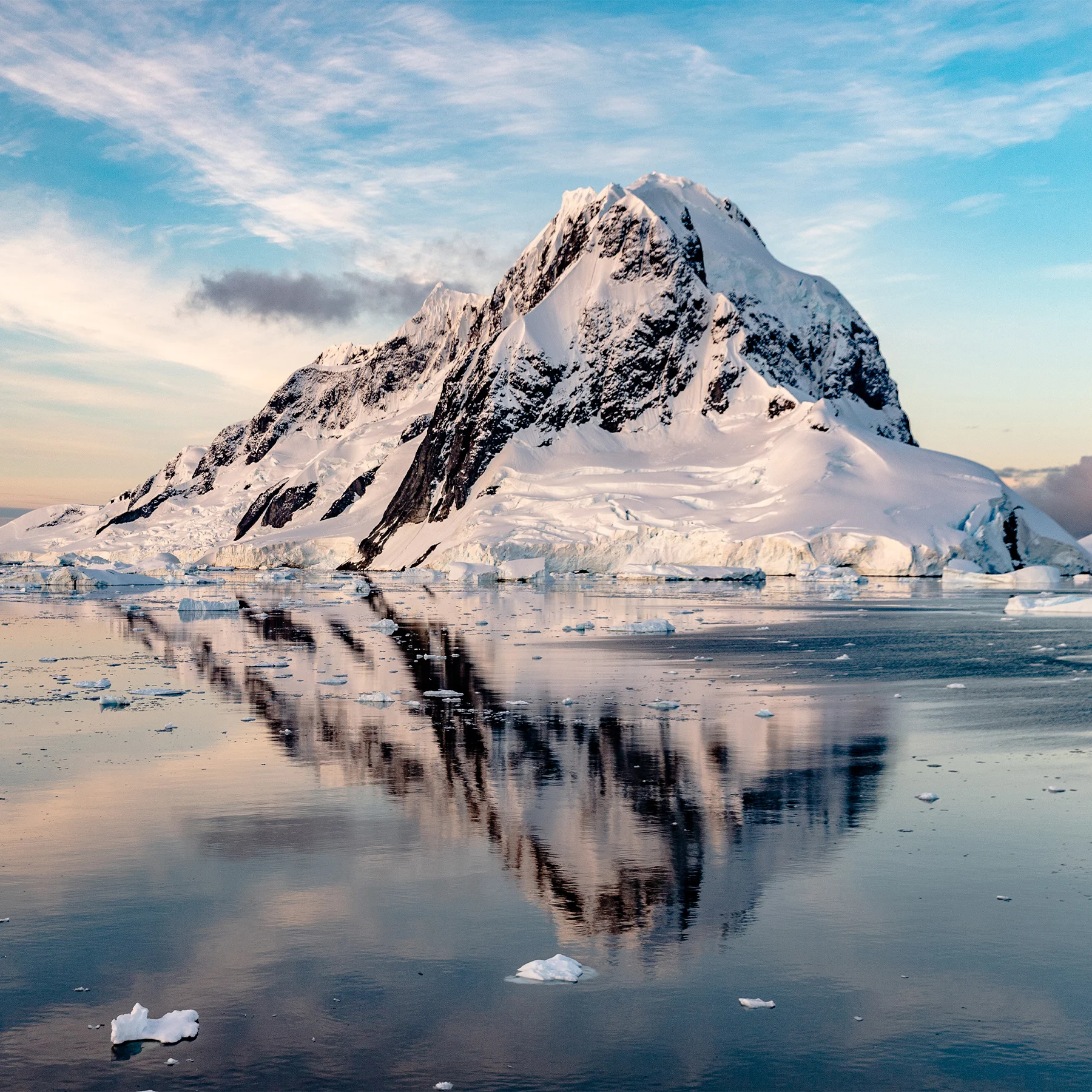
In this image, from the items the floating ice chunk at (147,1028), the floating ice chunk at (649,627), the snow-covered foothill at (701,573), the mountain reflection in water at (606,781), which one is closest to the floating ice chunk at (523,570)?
the snow-covered foothill at (701,573)

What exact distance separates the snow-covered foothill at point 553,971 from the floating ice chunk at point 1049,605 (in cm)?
4364

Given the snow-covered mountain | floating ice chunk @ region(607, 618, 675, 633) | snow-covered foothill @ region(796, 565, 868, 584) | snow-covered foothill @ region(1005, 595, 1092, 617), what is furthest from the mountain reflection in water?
the snow-covered mountain

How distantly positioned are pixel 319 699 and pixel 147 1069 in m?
14.5

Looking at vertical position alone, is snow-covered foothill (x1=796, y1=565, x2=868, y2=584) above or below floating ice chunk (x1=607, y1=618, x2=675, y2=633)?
above

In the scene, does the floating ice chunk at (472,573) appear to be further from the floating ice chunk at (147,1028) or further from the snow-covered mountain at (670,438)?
the floating ice chunk at (147,1028)

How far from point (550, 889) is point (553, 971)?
1.87 m

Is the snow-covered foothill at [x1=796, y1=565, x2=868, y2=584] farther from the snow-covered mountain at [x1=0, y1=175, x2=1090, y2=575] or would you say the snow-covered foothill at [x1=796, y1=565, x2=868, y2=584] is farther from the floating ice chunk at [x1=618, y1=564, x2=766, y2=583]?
the floating ice chunk at [x1=618, y1=564, x2=766, y2=583]

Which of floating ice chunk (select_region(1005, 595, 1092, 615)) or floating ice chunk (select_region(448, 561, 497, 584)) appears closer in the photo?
floating ice chunk (select_region(1005, 595, 1092, 615))

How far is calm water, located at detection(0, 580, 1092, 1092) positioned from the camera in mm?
6441

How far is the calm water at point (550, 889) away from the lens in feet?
21.1

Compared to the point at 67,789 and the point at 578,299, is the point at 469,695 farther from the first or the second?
the point at 578,299

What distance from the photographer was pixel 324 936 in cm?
819

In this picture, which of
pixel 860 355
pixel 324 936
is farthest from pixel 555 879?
pixel 860 355

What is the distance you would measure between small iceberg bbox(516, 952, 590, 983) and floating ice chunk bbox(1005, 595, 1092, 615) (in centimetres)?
4363
